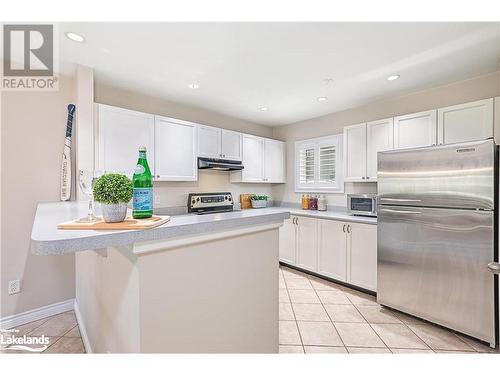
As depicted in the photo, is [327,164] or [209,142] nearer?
[209,142]

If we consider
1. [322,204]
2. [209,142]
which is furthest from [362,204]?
[209,142]

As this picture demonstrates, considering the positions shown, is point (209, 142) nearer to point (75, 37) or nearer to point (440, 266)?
point (75, 37)

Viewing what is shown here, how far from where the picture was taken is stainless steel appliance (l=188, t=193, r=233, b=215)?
11.3ft

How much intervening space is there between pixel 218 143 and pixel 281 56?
174 cm

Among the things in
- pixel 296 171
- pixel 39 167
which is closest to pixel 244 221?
pixel 39 167

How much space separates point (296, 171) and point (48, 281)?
3.77m

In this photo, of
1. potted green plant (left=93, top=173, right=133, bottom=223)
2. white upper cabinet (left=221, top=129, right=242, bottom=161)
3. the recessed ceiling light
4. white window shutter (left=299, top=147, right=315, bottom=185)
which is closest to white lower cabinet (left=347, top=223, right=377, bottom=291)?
white window shutter (left=299, top=147, right=315, bottom=185)

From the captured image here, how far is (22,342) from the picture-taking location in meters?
2.05

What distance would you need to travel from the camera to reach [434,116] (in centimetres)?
262

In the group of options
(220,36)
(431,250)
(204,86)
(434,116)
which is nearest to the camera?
(220,36)

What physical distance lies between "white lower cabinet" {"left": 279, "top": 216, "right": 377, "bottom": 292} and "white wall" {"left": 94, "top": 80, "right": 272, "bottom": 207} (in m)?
1.28

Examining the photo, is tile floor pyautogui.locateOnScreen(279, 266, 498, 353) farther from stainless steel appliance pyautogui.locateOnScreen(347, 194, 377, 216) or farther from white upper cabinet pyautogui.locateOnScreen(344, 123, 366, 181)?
white upper cabinet pyautogui.locateOnScreen(344, 123, 366, 181)

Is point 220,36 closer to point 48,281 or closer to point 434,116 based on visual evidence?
point 434,116

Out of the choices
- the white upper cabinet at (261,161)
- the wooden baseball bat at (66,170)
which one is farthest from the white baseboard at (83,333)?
the white upper cabinet at (261,161)
